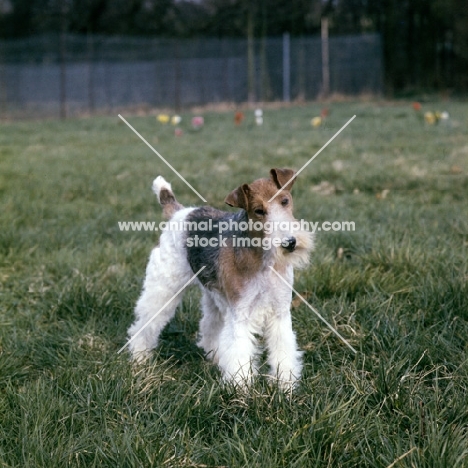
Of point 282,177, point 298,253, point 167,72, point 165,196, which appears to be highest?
point 167,72

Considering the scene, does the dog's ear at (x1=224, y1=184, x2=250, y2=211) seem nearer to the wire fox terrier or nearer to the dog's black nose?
the wire fox terrier

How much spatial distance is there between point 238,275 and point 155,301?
2.26 ft

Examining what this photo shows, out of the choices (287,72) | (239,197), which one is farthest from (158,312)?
(287,72)

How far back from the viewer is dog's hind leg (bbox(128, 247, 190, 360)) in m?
3.47

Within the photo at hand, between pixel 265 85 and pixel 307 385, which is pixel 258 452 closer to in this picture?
pixel 307 385

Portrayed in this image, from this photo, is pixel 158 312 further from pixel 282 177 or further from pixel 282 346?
pixel 282 177

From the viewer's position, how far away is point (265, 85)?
24.3 meters

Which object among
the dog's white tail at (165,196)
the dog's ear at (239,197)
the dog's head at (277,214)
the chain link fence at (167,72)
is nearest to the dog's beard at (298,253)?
the dog's head at (277,214)

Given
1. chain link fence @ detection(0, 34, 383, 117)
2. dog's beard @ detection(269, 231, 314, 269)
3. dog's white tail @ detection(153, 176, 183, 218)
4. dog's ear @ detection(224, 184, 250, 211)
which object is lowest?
dog's beard @ detection(269, 231, 314, 269)

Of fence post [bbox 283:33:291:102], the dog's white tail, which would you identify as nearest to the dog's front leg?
the dog's white tail

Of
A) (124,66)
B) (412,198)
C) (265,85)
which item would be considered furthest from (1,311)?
(265,85)

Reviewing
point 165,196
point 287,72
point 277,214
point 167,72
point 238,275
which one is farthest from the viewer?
point 287,72

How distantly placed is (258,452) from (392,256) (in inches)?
89.2

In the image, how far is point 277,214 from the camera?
2779 millimetres
